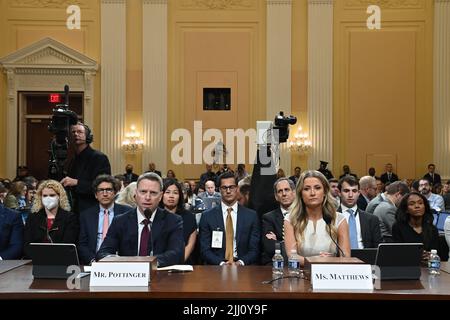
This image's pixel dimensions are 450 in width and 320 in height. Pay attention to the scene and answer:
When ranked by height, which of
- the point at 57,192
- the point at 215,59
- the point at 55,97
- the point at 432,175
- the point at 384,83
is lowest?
the point at 432,175

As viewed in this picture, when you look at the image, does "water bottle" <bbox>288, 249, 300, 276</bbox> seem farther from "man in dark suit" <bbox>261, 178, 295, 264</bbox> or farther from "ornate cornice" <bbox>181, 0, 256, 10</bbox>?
"ornate cornice" <bbox>181, 0, 256, 10</bbox>

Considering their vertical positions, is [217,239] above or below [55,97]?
below

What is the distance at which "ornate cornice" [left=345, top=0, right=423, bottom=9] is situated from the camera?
54.1 feet

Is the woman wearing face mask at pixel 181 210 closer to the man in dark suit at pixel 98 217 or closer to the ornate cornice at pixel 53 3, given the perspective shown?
the man in dark suit at pixel 98 217

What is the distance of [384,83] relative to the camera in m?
16.5

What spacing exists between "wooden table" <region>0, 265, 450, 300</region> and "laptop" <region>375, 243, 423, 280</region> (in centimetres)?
7

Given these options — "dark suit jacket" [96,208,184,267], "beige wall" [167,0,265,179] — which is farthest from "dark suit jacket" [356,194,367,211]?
"beige wall" [167,0,265,179]

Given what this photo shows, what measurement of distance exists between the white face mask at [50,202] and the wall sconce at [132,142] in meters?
10.8

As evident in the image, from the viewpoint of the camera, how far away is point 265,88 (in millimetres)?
16641

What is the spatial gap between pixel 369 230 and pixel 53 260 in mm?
3150

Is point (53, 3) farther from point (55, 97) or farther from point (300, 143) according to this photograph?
point (300, 143)

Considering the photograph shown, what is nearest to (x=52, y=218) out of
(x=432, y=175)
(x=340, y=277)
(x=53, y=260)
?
(x=53, y=260)

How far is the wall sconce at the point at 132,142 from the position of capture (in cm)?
1622

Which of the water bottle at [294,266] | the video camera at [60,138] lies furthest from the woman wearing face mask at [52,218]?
the water bottle at [294,266]
